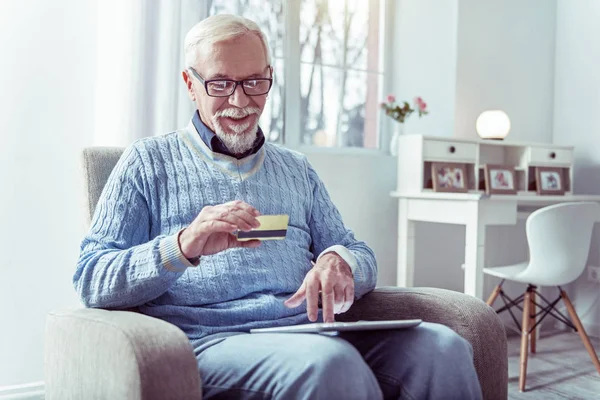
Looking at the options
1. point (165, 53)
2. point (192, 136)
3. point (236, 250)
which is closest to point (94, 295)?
point (236, 250)

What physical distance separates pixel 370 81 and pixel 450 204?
0.89m

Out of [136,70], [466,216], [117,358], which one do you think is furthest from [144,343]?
[466,216]

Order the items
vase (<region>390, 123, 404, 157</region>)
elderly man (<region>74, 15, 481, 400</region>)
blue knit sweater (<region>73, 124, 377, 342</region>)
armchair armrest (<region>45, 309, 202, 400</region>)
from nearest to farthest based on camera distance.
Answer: armchair armrest (<region>45, 309, 202, 400</region>) → elderly man (<region>74, 15, 481, 400</region>) → blue knit sweater (<region>73, 124, 377, 342</region>) → vase (<region>390, 123, 404, 157</region>)

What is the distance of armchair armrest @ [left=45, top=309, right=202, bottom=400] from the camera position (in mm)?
961

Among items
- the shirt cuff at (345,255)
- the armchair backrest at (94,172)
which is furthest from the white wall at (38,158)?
the shirt cuff at (345,255)

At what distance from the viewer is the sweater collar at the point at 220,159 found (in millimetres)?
1456

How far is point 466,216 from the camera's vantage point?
2707 mm

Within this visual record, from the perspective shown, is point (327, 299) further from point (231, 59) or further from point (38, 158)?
point (38, 158)

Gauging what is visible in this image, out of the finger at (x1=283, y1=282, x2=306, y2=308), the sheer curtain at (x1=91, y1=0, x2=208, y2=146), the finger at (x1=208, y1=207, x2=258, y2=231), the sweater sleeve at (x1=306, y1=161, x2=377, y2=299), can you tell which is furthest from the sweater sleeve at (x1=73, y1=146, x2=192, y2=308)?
the sheer curtain at (x1=91, y1=0, x2=208, y2=146)

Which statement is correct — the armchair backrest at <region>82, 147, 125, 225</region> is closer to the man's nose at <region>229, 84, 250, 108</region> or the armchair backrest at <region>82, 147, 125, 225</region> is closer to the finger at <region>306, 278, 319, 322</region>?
the man's nose at <region>229, 84, 250, 108</region>

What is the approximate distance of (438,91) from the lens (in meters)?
3.30

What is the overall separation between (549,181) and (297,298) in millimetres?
2305

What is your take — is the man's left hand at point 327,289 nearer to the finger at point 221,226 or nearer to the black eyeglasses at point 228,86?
the finger at point 221,226

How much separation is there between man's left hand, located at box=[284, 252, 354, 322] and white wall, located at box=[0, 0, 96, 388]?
3.87 ft
